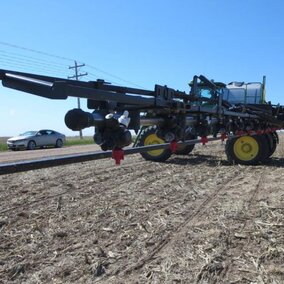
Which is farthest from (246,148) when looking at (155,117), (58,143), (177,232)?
(58,143)

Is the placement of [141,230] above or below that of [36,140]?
above

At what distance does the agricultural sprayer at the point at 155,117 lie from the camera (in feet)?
10.0

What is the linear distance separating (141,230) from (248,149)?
7.71 m

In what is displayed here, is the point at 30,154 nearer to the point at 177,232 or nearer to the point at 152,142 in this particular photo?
the point at 152,142

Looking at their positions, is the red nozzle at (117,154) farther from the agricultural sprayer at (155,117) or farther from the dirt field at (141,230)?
the dirt field at (141,230)

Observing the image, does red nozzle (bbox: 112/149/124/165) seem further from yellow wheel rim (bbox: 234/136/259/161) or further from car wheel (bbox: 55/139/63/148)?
car wheel (bbox: 55/139/63/148)

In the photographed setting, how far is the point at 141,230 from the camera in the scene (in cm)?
491

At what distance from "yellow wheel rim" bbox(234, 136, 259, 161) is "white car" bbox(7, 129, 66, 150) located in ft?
62.0

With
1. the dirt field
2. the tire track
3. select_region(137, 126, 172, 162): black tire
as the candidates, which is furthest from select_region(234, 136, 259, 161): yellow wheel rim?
the tire track

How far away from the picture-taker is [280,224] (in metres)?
5.07

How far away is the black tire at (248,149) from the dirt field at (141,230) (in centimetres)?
312

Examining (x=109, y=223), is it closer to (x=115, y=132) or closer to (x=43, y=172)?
(x=115, y=132)

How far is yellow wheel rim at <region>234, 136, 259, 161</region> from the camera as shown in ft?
39.0

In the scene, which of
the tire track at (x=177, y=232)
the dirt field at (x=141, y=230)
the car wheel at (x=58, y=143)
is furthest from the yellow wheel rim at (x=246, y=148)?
the car wheel at (x=58, y=143)
